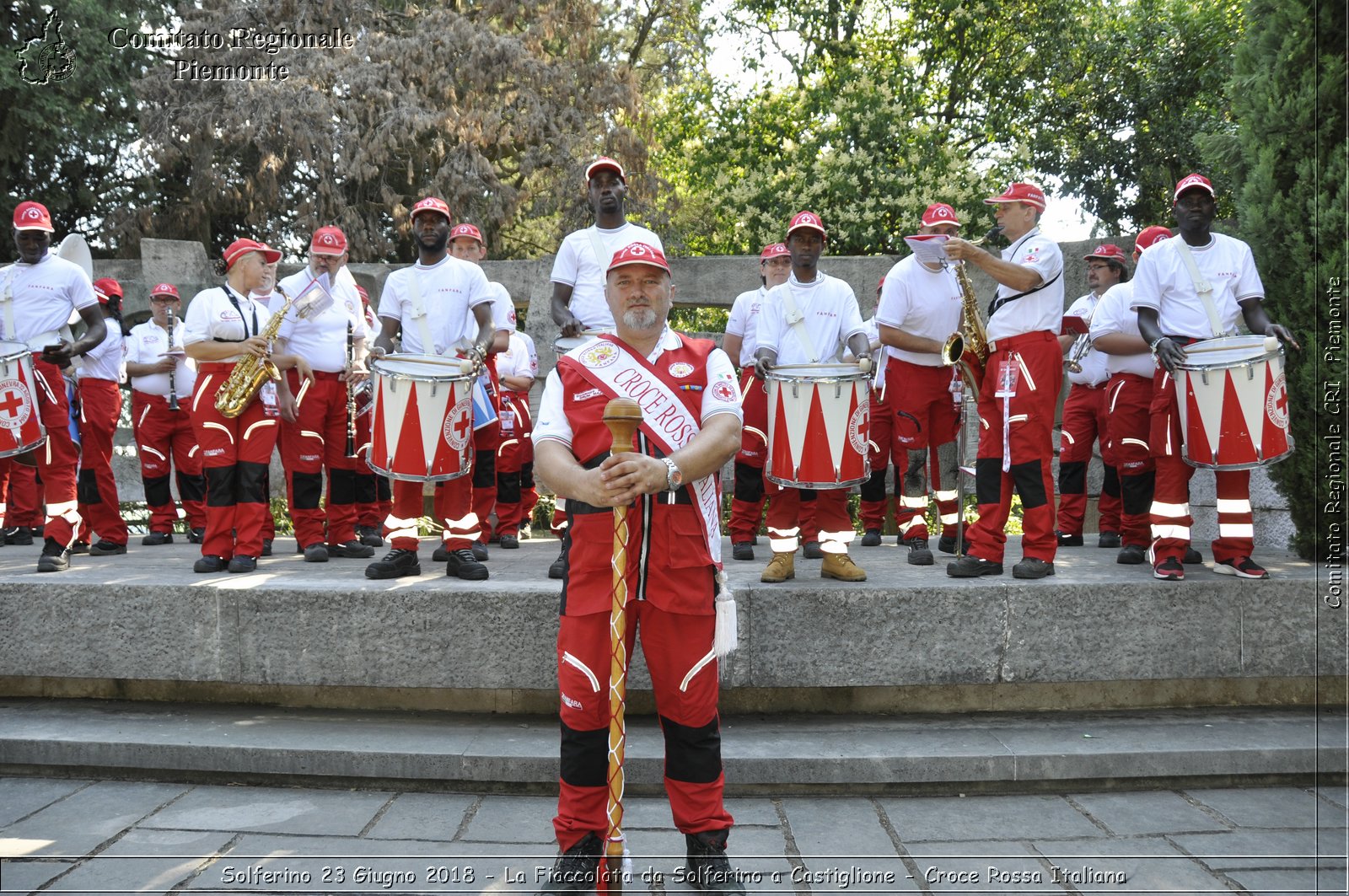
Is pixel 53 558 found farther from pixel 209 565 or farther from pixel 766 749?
pixel 766 749

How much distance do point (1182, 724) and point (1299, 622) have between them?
78 centimetres

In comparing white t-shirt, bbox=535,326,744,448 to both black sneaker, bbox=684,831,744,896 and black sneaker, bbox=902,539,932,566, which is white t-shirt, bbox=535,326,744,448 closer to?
black sneaker, bbox=684,831,744,896

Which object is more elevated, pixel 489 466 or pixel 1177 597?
pixel 489 466

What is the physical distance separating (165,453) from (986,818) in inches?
275

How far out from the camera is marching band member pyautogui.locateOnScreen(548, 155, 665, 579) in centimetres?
562

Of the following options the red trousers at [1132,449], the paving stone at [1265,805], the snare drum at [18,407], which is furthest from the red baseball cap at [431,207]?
the paving stone at [1265,805]

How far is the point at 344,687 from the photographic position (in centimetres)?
501

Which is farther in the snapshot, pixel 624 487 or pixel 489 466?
pixel 489 466

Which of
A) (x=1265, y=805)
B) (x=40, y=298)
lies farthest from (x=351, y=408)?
(x=1265, y=805)

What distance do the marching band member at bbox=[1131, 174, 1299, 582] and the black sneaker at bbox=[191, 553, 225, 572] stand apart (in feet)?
16.5

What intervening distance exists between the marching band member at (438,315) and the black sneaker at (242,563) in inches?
30.6

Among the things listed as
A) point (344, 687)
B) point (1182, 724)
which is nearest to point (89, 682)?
point (344, 687)

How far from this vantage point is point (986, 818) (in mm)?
4133

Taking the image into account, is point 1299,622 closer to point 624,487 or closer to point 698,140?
point 624,487
